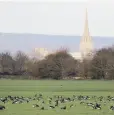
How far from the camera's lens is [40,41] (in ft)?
32.3

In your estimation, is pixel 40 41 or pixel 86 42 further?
pixel 86 42

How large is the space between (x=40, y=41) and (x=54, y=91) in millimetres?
1117

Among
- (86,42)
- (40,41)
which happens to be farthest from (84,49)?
(40,41)

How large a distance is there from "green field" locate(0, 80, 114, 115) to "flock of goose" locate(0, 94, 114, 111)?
26 millimetres

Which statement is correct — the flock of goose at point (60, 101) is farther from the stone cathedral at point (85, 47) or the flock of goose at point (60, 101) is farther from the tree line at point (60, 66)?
the stone cathedral at point (85, 47)

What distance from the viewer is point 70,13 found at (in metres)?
9.83

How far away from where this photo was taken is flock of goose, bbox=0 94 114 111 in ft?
32.1

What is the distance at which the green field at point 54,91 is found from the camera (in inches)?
371

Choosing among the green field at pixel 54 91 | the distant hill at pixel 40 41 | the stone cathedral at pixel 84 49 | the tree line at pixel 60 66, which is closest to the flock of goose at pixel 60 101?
the green field at pixel 54 91

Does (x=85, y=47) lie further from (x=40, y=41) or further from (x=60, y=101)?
(x=60, y=101)

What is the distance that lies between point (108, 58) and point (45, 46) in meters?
1.27

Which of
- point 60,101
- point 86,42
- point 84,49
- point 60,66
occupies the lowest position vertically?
point 60,101

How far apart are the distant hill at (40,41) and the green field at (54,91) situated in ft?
2.24

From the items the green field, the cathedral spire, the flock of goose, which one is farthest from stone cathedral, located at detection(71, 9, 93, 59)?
the flock of goose
